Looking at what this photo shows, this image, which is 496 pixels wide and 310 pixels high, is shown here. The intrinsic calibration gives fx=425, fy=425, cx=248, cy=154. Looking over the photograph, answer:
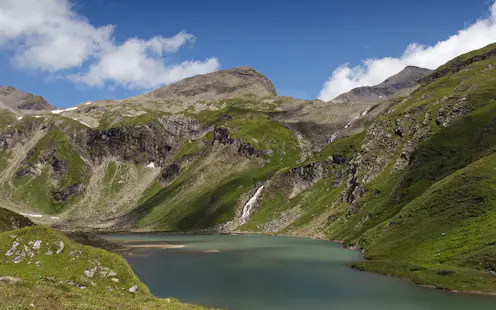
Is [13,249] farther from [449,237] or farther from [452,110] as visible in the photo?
[452,110]

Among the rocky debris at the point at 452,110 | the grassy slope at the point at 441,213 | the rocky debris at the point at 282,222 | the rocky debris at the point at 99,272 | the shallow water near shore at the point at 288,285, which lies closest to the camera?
the rocky debris at the point at 99,272

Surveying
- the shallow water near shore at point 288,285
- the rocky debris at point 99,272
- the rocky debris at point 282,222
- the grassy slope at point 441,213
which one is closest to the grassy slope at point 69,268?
the rocky debris at point 99,272

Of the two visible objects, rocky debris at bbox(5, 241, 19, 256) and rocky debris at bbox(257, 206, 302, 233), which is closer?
rocky debris at bbox(5, 241, 19, 256)

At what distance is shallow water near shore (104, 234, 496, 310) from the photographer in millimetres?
53250

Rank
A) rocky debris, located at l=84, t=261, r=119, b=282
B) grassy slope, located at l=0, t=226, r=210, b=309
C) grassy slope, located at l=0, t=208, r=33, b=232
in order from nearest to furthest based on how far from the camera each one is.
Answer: grassy slope, located at l=0, t=226, r=210, b=309, rocky debris, located at l=84, t=261, r=119, b=282, grassy slope, located at l=0, t=208, r=33, b=232

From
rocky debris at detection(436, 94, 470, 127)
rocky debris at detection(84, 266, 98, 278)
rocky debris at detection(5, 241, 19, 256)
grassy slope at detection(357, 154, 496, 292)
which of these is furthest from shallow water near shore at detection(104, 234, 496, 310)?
rocky debris at detection(436, 94, 470, 127)

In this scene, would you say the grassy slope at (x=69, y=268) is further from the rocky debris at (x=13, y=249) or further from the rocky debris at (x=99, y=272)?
the rocky debris at (x=13, y=249)

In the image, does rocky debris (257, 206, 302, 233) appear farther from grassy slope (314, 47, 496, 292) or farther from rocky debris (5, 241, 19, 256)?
rocky debris (5, 241, 19, 256)

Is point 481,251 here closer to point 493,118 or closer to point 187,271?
point 187,271

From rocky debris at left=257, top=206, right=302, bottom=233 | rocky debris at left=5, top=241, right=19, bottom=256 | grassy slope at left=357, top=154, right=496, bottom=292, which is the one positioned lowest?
rocky debris at left=257, top=206, right=302, bottom=233

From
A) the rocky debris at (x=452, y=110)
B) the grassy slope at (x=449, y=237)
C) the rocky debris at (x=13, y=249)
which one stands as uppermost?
the rocky debris at (x=452, y=110)

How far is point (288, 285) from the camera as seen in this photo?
219 feet

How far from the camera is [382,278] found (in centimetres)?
6888

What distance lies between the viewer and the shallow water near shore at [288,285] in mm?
53250
